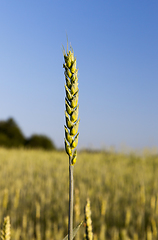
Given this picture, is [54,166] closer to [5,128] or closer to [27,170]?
[27,170]

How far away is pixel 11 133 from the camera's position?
18.7m

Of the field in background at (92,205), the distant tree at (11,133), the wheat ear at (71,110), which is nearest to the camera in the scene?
the wheat ear at (71,110)

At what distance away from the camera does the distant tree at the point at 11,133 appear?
60.8 ft

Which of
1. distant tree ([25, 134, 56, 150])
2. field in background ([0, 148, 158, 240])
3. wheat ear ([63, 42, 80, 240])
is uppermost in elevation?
distant tree ([25, 134, 56, 150])

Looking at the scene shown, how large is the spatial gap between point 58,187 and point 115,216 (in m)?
1.95

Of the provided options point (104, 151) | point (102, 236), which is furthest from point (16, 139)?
point (102, 236)

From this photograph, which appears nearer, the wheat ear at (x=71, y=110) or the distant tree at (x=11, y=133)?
the wheat ear at (x=71, y=110)

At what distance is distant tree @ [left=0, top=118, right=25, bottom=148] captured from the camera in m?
18.5

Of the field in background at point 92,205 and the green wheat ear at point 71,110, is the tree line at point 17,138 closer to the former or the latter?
the field in background at point 92,205

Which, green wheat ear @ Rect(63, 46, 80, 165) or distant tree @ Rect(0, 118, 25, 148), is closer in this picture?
green wheat ear @ Rect(63, 46, 80, 165)

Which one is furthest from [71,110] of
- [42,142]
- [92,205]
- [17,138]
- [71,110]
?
[17,138]

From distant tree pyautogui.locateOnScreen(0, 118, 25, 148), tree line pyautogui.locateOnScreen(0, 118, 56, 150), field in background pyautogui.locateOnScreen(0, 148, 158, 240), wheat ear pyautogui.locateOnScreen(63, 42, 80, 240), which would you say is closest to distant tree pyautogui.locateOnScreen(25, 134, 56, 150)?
tree line pyautogui.locateOnScreen(0, 118, 56, 150)

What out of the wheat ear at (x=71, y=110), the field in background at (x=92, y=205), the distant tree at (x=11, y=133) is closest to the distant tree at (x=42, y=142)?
the distant tree at (x=11, y=133)

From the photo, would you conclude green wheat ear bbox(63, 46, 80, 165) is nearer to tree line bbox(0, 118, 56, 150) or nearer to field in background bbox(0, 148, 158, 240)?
field in background bbox(0, 148, 158, 240)
